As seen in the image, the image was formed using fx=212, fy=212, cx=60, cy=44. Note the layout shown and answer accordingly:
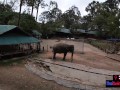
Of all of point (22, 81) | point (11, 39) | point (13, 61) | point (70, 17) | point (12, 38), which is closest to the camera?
point (22, 81)

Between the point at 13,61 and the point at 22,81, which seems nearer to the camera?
the point at 22,81

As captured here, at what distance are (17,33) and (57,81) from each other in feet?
37.7

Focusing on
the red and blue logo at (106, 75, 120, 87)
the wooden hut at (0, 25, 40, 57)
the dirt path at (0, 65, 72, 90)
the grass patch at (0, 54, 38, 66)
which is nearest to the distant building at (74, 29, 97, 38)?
the wooden hut at (0, 25, 40, 57)

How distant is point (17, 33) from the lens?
982 inches

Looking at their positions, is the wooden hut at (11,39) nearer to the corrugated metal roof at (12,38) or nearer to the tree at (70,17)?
the corrugated metal roof at (12,38)

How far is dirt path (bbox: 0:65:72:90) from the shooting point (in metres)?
13.7

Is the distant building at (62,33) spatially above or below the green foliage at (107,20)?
below

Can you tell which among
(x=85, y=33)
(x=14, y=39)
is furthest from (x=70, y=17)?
(x=14, y=39)

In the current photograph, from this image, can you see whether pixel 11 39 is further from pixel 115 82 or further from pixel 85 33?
pixel 85 33

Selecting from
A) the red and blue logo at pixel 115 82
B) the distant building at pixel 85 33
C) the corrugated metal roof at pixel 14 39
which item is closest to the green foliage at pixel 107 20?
the distant building at pixel 85 33

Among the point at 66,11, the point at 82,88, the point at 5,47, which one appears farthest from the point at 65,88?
the point at 66,11

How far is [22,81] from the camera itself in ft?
48.6

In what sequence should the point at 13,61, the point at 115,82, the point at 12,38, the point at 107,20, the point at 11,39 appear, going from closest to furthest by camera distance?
the point at 115,82 < the point at 13,61 < the point at 11,39 < the point at 12,38 < the point at 107,20

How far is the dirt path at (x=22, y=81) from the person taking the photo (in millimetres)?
13699
